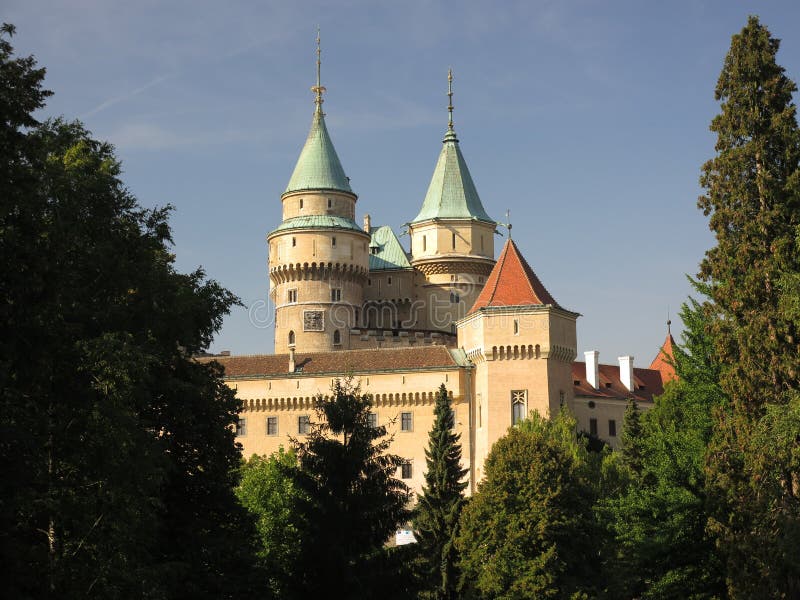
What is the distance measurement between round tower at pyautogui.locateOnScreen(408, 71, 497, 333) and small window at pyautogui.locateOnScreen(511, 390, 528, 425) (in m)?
19.4

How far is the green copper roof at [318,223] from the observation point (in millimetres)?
77938

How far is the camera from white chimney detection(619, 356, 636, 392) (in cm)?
7512

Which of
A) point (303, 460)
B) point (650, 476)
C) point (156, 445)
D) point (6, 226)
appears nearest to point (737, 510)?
point (650, 476)

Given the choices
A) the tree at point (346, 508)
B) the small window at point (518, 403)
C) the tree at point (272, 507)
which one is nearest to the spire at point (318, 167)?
the small window at point (518, 403)

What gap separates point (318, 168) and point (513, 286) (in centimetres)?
2228

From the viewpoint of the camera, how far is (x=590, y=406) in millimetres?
69938

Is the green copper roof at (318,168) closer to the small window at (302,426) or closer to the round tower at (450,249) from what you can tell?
the round tower at (450,249)

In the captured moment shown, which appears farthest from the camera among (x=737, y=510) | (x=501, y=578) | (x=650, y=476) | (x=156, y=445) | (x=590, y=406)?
(x=590, y=406)

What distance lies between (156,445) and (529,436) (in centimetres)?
2030

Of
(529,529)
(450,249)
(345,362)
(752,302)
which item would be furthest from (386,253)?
(752,302)

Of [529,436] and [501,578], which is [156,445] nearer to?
[501,578]

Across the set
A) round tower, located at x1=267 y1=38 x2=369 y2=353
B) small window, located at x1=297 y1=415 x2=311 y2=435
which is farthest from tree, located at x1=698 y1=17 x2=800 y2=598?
round tower, located at x1=267 y1=38 x2=369 y2=353

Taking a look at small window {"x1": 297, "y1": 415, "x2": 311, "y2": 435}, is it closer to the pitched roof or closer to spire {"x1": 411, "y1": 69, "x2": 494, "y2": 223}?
the pitched roof

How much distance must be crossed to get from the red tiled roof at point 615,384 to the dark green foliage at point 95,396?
43.8m
